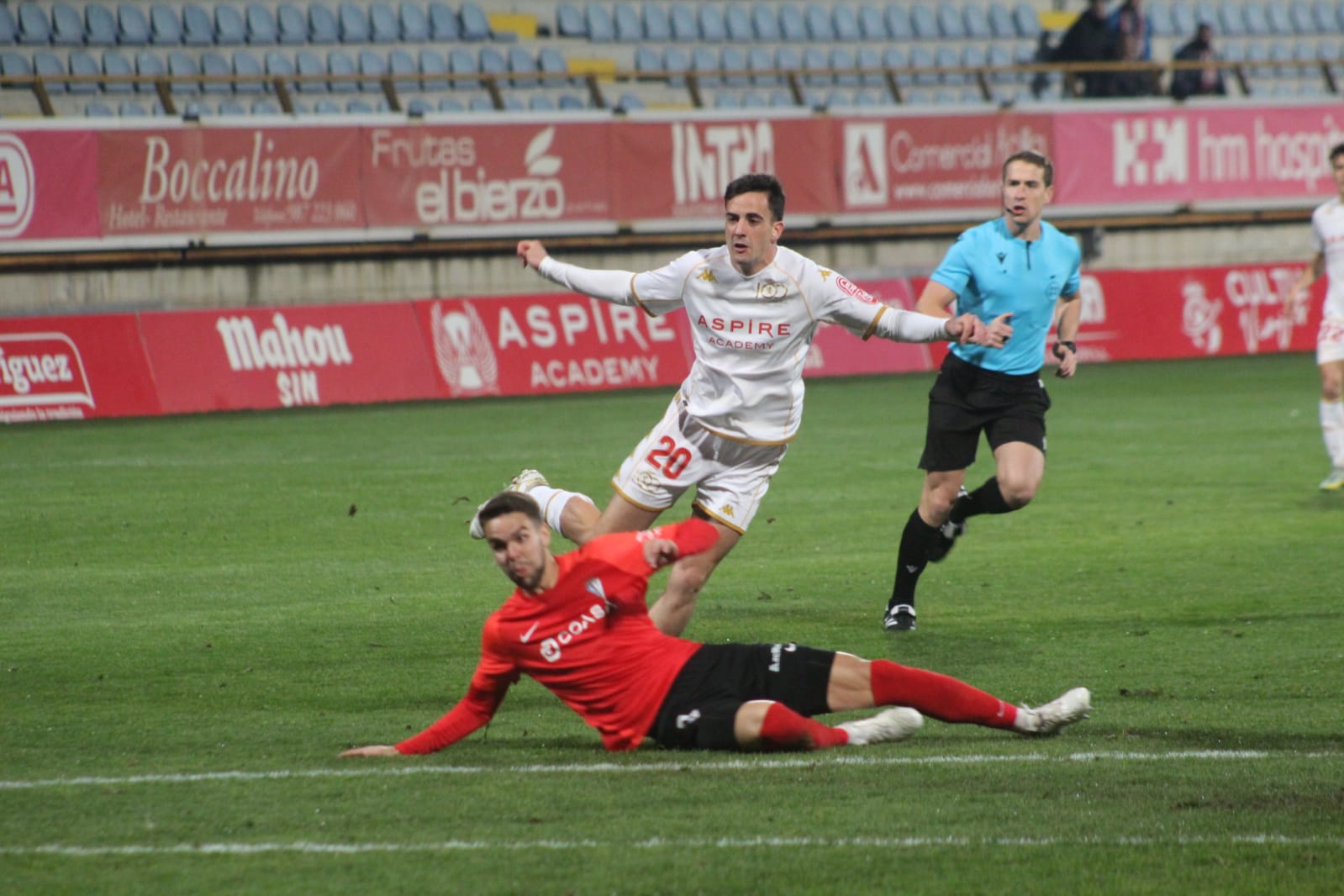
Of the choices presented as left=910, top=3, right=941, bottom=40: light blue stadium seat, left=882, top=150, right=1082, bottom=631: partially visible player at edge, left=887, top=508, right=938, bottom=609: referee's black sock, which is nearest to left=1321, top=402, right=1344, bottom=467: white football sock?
left=882, top=150, right=1082, bottom=631: partially visible player at edge

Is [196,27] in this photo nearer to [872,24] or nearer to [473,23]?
[473,23]

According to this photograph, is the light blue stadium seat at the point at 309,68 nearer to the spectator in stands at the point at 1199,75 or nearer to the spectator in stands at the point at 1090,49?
the spectator in stands at the point at 1090,49

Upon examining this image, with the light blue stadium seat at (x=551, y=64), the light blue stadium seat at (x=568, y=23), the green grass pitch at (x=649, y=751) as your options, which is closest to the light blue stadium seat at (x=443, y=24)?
the light blue stadium seat at (x=551, y=64)

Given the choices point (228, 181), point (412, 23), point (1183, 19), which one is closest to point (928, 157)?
point (412, 23)

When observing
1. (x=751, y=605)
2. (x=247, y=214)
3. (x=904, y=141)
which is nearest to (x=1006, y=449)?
(x=751, y=605)

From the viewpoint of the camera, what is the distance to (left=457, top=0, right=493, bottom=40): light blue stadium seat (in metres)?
25.6

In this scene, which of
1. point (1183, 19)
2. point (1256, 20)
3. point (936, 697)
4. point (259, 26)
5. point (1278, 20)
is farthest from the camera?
point (1278, 20)

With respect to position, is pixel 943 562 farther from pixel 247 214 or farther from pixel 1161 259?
pixel 1161 259

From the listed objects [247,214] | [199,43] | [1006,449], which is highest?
[199,43]

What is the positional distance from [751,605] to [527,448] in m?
6.84

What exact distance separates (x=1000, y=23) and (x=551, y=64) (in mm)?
9049

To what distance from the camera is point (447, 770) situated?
17.9ft

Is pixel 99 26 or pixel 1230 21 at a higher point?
pixel 1230 21

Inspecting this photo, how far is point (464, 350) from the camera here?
67.9ft
